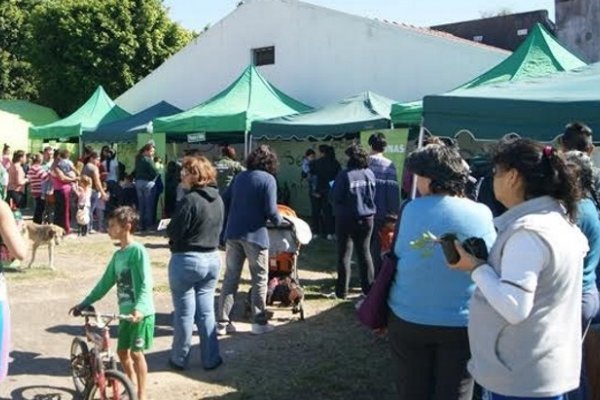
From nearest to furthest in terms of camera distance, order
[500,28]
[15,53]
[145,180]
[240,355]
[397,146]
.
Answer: [240,355] → [397,146] → [145,180] → [15,53] → [500,28]

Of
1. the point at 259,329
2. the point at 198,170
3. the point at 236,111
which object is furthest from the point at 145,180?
the point at 198,170

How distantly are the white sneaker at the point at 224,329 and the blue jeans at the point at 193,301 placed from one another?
86 cm

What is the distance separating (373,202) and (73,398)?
13.2 ft

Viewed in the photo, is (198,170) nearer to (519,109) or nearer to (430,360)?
(519,109)

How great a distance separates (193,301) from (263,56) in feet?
52.5

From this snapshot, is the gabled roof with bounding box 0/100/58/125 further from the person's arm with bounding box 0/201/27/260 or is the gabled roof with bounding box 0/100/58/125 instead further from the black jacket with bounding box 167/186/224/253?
the person's arm with bounding box 0/201/27/260

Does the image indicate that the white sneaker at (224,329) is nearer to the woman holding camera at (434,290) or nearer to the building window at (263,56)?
the woman holding camera at (434,290)

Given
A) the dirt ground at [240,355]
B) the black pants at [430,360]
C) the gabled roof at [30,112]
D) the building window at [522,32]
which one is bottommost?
the dirt ground at [240,355]

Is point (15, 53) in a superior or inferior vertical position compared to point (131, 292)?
superior

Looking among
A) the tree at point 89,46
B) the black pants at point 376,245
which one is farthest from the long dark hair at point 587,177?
the tree at point 89,46

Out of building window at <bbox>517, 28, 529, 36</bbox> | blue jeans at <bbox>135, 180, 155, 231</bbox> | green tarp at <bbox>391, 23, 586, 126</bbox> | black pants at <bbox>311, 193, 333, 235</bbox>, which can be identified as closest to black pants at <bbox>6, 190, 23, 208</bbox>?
blue jeans at <bbox>135, 180, 155, 231</bbox>

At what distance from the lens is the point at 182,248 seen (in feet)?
18.2

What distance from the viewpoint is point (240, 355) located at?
631 centimetres

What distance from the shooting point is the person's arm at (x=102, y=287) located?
4.66m
